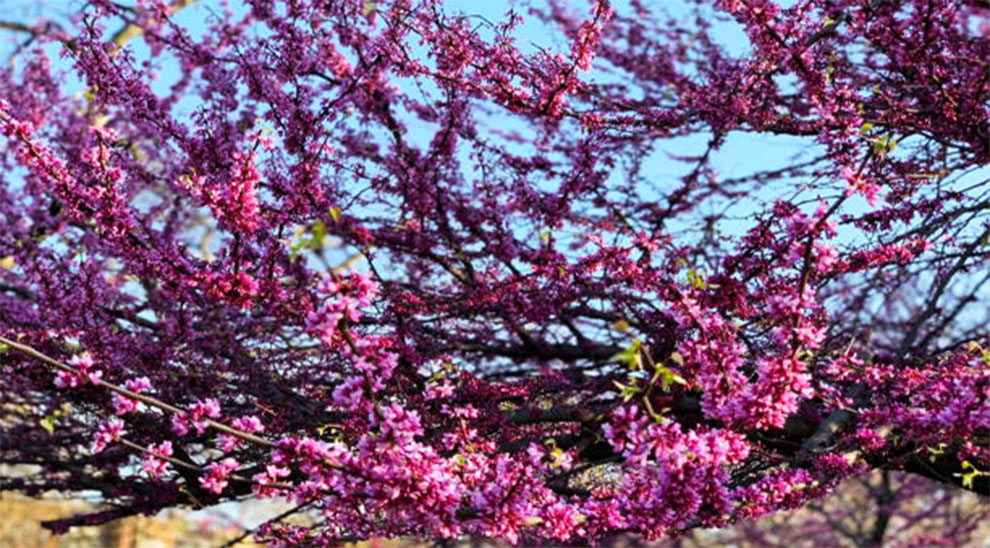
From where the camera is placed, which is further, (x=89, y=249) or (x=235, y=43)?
(x=89, y=249)

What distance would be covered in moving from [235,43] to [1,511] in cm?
1325

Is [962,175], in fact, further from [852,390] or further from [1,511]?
[1,511]

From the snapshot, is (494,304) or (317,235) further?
(494,304)

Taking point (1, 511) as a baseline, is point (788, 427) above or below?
below

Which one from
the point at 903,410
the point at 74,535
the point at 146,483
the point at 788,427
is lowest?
the point at 903,410

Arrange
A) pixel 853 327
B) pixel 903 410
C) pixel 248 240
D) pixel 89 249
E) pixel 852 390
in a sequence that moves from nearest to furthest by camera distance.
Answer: pixel 903 410 → pixel 248 240 → pixel 852 390 → pixel 853 327 → pixel 89 249

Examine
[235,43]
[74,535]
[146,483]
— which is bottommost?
[146,483]

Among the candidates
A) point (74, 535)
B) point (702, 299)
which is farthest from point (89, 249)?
point (74, 535)

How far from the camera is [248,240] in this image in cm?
416

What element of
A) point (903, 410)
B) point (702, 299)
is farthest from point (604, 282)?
point (903, 410)

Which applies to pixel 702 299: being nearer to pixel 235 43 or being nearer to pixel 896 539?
pixel 235 43

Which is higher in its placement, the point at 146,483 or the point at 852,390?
the point at 146,483

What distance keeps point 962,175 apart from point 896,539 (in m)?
11.6

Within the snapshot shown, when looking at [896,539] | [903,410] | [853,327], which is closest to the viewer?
[903,410]
